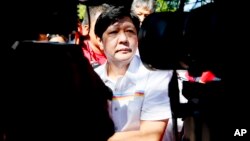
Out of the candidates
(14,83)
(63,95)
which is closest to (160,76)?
(63,95)

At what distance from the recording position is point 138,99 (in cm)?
205

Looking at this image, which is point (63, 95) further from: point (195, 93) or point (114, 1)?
point (114, 1)

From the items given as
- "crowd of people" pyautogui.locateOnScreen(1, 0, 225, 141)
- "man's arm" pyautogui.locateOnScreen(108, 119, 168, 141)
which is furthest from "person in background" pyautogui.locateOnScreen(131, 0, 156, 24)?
"man's arm" pyautogui.locateOnScreen(108, 119, 168, 141)

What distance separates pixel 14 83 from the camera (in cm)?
119

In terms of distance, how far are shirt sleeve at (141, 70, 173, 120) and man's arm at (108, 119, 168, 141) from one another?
30mm

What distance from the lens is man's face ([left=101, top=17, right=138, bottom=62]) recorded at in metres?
2.19

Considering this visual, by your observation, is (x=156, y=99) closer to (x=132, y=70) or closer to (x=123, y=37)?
(x=132, y=70)

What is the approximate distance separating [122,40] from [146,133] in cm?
51

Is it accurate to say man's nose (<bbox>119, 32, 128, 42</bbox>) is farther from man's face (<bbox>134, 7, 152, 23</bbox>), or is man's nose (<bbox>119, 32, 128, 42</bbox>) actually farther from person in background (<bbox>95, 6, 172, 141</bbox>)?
man's face (<bbox>134, 7, 152, 23</bbox>)

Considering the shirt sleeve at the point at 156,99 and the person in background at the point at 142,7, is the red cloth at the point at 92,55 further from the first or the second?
the shirt sleeve at the point at 156,99

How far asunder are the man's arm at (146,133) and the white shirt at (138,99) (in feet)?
0.08

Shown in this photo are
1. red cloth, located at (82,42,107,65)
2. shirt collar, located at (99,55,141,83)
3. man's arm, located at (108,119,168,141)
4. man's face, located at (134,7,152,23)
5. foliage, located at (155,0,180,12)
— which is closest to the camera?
foliage, located at (155,0,180,12)

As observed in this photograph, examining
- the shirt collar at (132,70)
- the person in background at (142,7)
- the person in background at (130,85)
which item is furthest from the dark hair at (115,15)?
the person in background at (142,7)

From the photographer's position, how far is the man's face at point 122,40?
2.19m
